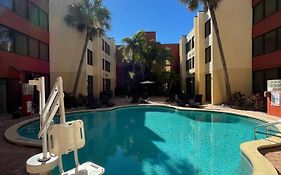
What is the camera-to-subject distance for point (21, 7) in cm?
1902

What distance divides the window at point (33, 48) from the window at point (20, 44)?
74 cm

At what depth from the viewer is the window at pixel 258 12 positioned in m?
19.9

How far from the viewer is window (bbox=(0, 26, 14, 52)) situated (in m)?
16.5

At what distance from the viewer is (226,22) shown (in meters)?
21.5

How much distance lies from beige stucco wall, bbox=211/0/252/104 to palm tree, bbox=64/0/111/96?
10.6m

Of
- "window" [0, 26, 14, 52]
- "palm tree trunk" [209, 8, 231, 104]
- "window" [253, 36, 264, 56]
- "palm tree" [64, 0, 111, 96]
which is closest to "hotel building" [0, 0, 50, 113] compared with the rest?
"window" [0, 26, 14, 52]

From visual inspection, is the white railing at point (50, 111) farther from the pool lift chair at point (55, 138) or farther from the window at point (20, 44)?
the window at point (20, 44)

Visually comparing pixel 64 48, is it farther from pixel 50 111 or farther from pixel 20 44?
pixel 50 111

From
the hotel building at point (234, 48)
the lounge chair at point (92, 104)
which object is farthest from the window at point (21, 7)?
the hotel building at point (234, 48)

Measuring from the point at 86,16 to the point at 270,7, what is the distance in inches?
615

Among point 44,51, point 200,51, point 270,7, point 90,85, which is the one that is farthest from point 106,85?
point 270,7

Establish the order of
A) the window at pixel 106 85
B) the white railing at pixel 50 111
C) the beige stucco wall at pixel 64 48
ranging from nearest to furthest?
the white railing at pixel 50 111
the beige stucco wall at pixel 64 48
the window at pixel 106 85

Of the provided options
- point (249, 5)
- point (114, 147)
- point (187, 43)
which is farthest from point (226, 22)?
point (114, 147)

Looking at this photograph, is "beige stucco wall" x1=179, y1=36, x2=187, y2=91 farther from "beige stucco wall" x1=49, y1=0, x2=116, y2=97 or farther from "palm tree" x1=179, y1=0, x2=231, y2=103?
"beige stucco wall" x1=49, y1=0, x2=116, y2=97
